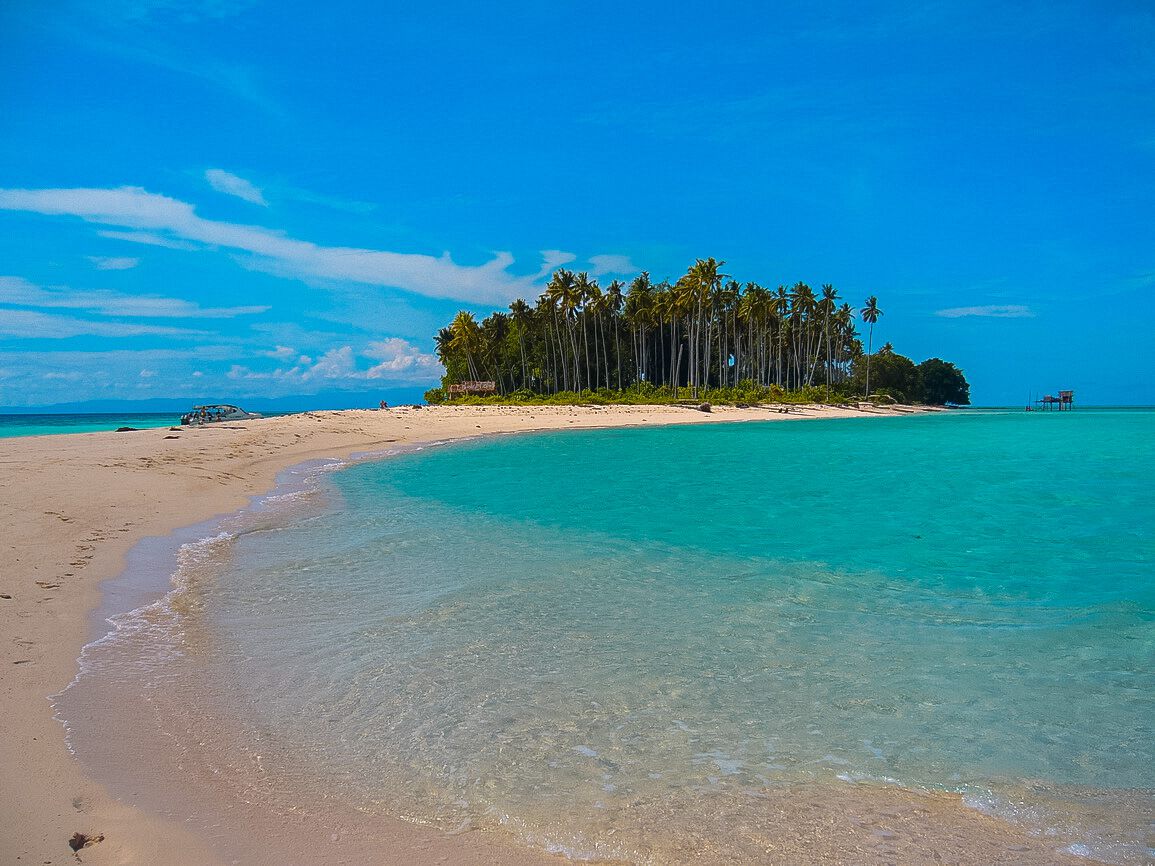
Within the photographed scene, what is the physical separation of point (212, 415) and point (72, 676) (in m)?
39.4

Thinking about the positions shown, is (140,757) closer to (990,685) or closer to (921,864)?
(921,864)

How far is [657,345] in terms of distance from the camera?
94.1 m

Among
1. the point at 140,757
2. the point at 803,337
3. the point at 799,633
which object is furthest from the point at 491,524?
the point at 803,337

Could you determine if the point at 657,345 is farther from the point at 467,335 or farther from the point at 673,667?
the point at 673,667

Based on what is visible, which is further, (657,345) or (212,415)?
(657,345)

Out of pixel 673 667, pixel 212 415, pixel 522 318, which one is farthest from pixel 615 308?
pixel 673 667

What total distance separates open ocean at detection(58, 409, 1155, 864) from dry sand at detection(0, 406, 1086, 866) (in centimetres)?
27

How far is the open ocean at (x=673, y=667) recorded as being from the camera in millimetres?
3896

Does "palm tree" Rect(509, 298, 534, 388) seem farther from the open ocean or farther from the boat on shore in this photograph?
the open ocean

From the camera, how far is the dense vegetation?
7719 cm

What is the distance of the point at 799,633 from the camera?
22.0ft

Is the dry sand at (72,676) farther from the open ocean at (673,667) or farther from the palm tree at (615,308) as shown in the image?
the palm tree at (615,308)

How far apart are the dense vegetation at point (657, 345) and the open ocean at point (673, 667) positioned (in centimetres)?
6202

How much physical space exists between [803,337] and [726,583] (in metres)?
101
